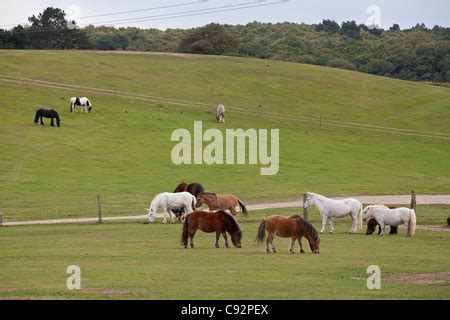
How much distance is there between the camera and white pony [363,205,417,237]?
2800cm

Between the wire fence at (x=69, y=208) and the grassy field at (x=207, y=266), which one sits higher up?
the wire fence at (x=69, y=208)

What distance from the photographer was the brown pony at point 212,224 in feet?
78.3

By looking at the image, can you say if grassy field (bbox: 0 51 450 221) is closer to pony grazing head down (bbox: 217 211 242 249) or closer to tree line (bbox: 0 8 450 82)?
pony grazing head down (bbox: 217 211 242 249)

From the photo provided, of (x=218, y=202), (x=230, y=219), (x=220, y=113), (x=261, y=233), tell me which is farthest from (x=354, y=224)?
(x=220, y=113)

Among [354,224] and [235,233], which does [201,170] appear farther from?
[235,233]

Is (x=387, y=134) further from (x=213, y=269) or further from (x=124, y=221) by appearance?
(x=213, y=269)

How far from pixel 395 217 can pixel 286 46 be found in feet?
329

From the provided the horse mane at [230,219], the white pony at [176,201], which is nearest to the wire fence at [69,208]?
the white pony at [176,201]

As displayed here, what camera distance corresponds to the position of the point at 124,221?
33.9 m

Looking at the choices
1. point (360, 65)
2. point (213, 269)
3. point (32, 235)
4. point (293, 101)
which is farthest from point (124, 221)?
point (360, 65)

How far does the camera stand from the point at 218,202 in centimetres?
3316

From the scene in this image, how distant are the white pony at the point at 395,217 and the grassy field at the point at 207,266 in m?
0.45

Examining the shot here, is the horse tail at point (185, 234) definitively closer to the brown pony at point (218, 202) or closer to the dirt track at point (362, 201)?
the brown pony at point (218, 202)

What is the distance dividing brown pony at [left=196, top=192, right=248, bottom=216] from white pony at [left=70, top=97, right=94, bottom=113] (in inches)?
1392
